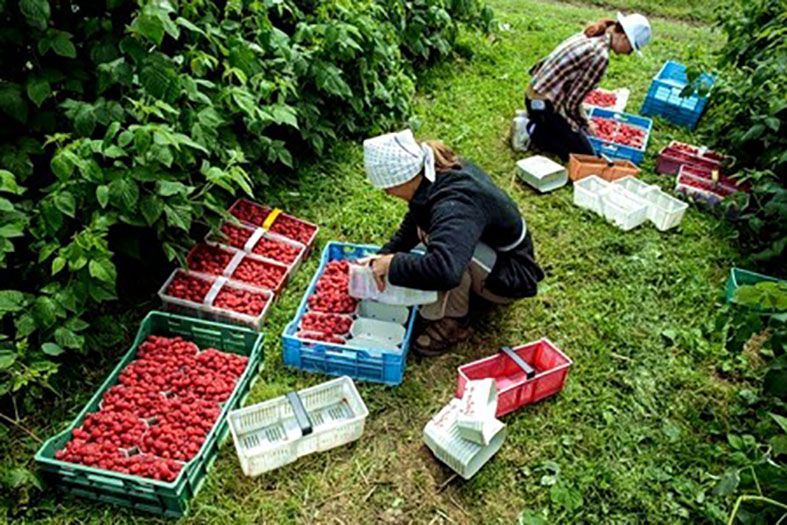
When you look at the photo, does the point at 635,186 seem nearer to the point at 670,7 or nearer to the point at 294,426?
the point at 294,426

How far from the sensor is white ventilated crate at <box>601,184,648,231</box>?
14.4ft

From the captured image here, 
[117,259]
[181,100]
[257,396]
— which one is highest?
[181,100]

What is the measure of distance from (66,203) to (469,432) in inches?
78.1

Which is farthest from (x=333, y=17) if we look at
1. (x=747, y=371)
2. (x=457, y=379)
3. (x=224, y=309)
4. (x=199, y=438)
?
(x=747, y=371)

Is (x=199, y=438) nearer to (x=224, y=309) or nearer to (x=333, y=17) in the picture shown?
(x=224, y=309)

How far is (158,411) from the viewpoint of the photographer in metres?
2.88

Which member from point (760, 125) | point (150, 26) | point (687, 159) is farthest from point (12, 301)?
point (687, 159)

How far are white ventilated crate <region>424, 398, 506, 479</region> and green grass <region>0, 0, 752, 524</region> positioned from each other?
59mm

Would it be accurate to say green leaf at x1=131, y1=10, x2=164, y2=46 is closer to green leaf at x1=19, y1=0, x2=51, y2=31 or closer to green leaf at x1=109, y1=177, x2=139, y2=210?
green leaf at x1=19, y1=0, x2=51, y2=31

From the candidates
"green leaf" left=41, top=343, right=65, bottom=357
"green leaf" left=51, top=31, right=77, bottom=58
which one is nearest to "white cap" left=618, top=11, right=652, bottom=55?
"green leaf" left=51, top=31, right=77, bottom=58

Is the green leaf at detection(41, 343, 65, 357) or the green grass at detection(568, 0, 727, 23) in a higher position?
the green grass at detection(568, 0, 727, 23)

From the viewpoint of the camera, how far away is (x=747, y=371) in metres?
3.43

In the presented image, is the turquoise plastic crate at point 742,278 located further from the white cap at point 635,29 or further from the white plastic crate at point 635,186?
the white cap at point 635,29

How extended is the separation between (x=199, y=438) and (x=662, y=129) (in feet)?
15.5
